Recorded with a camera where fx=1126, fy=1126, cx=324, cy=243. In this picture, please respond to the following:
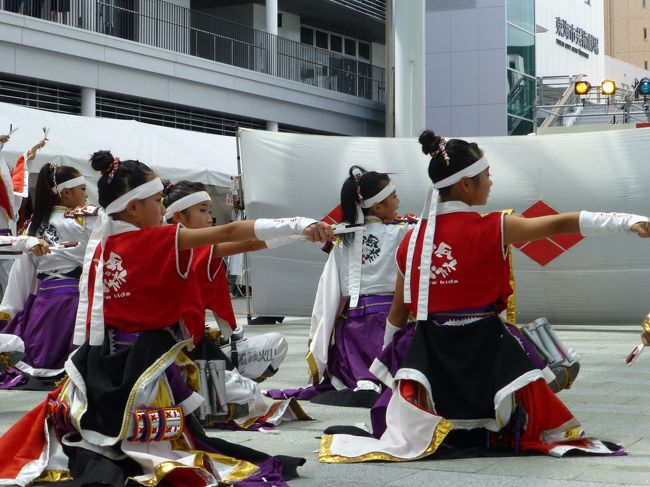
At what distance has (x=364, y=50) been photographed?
3067cm

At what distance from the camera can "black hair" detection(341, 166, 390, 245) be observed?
7199mm

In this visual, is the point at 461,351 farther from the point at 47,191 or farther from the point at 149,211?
the point at 47,191

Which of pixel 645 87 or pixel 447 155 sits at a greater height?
pixel 645 87

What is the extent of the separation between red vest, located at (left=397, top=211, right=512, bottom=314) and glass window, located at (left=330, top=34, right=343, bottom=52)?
25.0m

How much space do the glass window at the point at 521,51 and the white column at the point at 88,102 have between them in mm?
13468

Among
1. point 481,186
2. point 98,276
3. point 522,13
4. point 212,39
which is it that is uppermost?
point 522,13

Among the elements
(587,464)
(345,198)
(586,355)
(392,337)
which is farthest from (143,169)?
(586,355)

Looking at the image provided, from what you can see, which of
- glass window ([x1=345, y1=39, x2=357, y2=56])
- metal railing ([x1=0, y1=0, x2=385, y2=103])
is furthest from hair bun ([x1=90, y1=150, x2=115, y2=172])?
glass window ([x1=345, y1=39, x2=357, y2=56])

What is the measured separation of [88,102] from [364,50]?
12195 mm

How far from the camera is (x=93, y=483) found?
418cm

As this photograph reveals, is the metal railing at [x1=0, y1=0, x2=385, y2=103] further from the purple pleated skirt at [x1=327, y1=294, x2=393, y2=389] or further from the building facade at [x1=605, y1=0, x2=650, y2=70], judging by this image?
the building facade at [x1=605, y1=0, x2=650, y2=70]

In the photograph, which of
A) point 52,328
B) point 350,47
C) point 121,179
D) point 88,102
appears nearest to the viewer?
point 121,179

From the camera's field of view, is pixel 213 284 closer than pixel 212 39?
Yes

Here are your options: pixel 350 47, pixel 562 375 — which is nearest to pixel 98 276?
pixel 562 375
